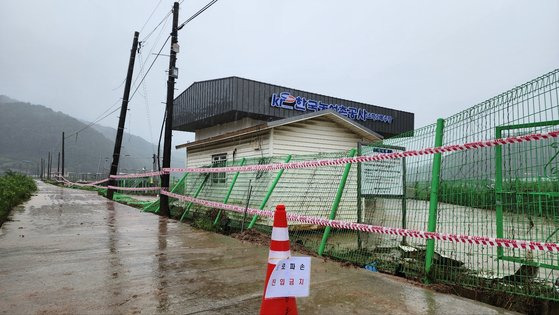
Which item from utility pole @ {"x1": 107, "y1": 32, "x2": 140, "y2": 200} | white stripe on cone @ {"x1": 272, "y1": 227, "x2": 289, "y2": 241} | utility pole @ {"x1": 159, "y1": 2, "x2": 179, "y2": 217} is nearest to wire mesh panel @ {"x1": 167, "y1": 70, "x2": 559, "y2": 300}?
white stripe on cone @ {"x1": 272, "y1": 227, "x2": 289, "y2": 241}

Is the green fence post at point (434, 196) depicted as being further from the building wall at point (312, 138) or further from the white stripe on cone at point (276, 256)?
the building wall at point (312, 138)

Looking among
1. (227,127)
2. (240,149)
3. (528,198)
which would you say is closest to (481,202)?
(528,198)

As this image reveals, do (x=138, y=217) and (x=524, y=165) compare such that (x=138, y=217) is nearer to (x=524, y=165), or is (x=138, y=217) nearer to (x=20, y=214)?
(x=20, y=214)

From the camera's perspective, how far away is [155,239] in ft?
21.9

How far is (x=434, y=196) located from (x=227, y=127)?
Result: 474 inches

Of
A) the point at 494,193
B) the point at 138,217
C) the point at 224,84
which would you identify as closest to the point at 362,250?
the point at 494,193

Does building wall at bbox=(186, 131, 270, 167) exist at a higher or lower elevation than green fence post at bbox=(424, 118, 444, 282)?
higher

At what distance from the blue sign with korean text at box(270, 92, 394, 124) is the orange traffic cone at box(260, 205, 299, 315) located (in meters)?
12.8

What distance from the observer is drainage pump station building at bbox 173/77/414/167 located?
36.7ft

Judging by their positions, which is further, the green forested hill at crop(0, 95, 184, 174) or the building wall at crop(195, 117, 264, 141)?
the green forested hill at crop(0, 95, 184, 174)

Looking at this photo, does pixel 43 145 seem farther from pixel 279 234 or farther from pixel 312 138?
pixel 279 234

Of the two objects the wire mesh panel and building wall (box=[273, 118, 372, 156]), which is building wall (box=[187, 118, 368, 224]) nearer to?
building wall (box=[273, 118, 372, 156])

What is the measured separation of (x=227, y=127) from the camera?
50.7 feet

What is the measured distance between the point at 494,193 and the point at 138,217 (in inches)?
367
